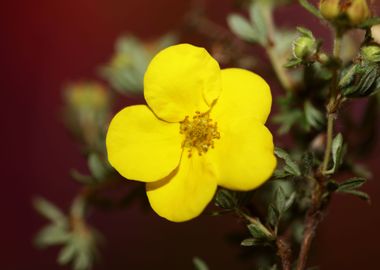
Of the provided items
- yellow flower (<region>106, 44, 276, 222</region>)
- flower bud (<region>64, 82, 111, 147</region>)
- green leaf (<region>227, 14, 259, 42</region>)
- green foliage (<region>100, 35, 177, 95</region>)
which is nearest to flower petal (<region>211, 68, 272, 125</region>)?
yellow flower (<region>106, 44, 276, 222</region>)

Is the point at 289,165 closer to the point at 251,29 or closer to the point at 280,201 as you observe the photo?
the point at 280,201

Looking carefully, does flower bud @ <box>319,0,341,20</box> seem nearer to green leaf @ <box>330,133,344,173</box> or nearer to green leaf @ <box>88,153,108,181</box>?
green leaf @ <box>330,133,344,173</box>

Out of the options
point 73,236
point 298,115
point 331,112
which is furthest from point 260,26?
point 73,236

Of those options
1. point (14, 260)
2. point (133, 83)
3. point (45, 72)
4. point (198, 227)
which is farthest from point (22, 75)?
point (133, 83)

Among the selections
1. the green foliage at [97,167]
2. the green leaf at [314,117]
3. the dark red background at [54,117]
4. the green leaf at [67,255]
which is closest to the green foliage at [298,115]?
the green leaf at [314,117]

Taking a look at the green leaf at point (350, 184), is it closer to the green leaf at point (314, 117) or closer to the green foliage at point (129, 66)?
the green leaf at point (314, 117)

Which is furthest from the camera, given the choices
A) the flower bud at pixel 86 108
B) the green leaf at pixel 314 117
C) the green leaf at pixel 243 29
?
Result: the flower bud at pixel 86 108
